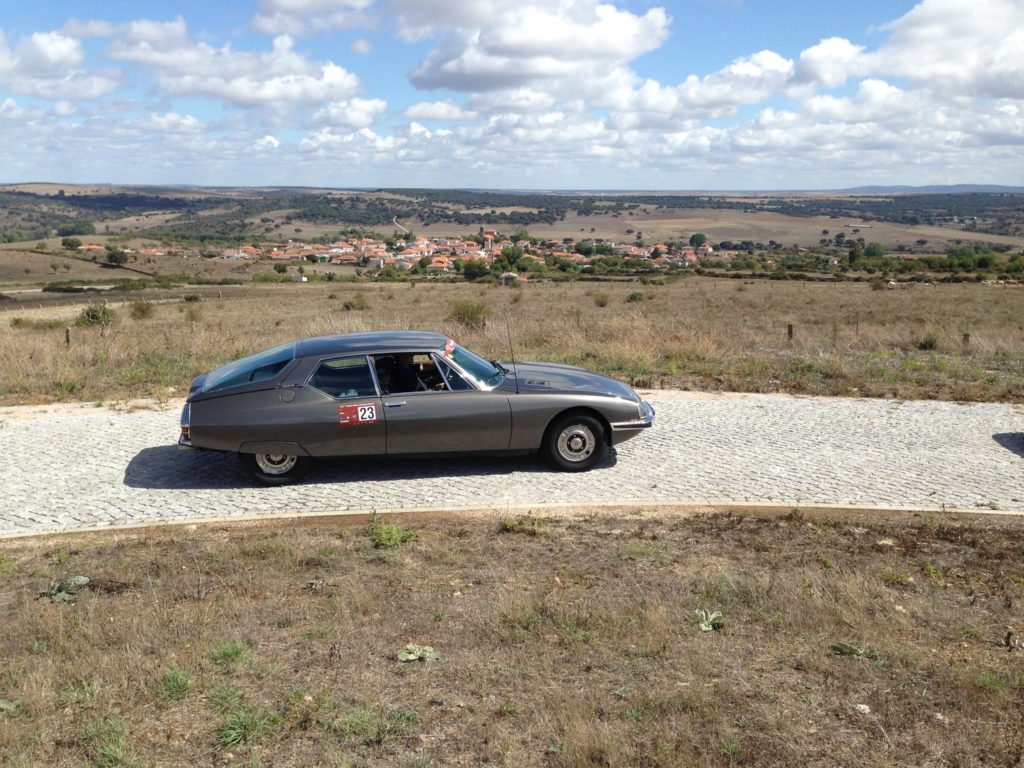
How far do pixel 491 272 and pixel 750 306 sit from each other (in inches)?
1451

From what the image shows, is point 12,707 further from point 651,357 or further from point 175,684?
point 651,357

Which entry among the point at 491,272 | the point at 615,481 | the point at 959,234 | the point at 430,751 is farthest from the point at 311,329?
the point at 959,234

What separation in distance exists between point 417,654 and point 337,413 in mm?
3833

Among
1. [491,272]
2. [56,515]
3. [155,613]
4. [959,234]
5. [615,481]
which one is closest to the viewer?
[155,613]

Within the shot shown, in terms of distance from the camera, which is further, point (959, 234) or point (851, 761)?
point (959, 234)

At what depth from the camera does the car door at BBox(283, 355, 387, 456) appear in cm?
795

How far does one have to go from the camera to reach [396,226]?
173875 mm

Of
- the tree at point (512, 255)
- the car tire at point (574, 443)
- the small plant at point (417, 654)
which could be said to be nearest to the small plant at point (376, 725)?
the small plant at point (417, 654)

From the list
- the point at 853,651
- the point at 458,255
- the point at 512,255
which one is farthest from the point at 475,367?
the point at 458,255

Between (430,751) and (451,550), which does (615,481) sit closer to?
(451,550)

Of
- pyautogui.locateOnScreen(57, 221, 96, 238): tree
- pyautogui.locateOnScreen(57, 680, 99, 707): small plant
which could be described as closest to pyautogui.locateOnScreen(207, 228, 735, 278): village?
pyautogui.locateOnScreen(57, 221, 96, 238): tree

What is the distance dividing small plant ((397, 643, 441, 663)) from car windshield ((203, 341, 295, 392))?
4.18 meters

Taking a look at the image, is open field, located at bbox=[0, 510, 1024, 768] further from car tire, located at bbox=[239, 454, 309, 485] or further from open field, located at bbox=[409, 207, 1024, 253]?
open field, located at bbox=[409, 207, 1024, 253]

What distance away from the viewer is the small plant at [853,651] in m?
4.46
